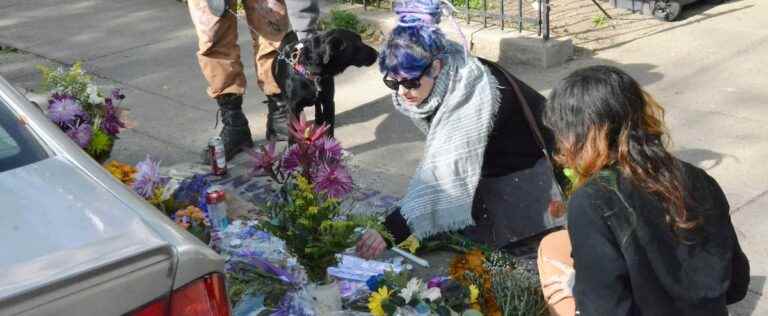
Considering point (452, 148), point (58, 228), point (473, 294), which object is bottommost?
point (473, 294)

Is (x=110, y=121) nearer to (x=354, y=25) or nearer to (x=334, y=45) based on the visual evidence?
(x=334, y=45)

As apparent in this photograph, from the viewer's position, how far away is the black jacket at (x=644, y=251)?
260cm

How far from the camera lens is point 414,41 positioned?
362 centimetres

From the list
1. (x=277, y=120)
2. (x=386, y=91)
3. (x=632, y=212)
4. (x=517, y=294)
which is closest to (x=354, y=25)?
(x=386, y=91)

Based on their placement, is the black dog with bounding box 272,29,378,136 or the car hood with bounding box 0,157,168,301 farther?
the black dog with bounding box 272,29,378,136

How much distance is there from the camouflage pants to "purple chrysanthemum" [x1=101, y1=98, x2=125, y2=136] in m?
0.93

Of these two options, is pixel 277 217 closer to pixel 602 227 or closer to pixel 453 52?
pixel 453 52

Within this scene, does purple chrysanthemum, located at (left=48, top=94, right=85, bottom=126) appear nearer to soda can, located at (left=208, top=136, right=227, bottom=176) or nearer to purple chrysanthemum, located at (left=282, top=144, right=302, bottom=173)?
soda can, located at (left=208, top=136, right=227, bottom=176)

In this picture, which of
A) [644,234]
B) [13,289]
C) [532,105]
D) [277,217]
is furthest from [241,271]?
[13,289]

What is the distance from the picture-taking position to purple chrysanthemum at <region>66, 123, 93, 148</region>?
13.5 ft

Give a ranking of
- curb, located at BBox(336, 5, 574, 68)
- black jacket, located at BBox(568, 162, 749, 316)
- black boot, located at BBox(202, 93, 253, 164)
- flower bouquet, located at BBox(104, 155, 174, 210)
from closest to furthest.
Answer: black jacket, located at BBox(568, 162, 749, 316) → flower bouquet, located at BBox(104, 155, 174, 210) → black boot, located at BBox(202, 93, 253, 164) → curb, located at BBox(336, 5, 574, 68)

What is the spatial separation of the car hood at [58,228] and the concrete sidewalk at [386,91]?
239 cm

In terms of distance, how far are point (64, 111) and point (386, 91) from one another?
2517 mm

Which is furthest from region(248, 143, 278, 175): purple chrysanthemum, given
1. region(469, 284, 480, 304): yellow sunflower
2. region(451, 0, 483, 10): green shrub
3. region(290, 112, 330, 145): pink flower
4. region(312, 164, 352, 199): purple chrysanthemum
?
region(451, 0, 483, 10): green shrub
